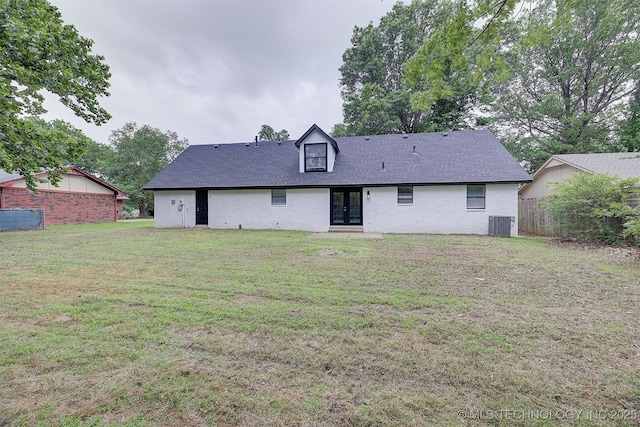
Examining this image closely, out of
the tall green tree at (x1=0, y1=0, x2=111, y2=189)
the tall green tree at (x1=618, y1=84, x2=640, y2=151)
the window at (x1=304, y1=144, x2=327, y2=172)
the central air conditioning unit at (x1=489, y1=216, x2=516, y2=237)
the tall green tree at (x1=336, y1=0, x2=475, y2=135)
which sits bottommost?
the central air conditioning unit at (x1=489, y1=216, x2=516, y2=237)

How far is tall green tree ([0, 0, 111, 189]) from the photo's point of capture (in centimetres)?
335

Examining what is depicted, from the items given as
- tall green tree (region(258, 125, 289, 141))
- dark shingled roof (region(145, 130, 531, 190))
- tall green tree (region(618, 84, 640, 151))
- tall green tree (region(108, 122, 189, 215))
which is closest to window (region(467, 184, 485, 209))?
dark shingled roof (region(145, 130, 531, 190))

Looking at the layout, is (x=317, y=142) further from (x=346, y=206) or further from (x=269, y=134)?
(x=269, y=134)

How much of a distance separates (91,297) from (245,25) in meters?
14.2

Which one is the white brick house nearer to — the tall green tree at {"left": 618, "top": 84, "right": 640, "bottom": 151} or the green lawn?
the green lawn

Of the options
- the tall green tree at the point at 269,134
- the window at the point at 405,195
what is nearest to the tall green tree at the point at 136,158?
the tall green tree at the point at 269,134

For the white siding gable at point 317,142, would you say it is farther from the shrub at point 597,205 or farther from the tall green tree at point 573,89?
the tall green tree at point 573,89

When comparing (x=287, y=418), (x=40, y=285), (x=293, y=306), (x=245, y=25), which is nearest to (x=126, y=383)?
(x=287, y=418)

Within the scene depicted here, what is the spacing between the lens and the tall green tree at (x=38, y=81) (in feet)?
11.0

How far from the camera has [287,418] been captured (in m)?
1.88

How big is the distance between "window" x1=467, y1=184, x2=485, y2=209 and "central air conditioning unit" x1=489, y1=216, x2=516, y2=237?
858 millimetres

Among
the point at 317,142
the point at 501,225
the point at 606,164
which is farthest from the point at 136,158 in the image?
the point at 606,164

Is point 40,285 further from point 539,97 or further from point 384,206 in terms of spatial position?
point 539,97

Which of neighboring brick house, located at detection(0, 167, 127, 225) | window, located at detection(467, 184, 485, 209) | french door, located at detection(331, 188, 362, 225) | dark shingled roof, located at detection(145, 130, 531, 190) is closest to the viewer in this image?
window, located at detection(467, 184, 485, 209)
